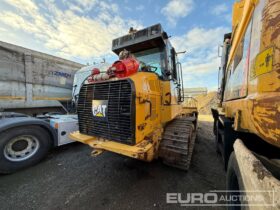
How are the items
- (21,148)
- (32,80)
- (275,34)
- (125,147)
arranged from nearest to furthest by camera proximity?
(275,34)
(125,147)
(21,148)
(32,80)

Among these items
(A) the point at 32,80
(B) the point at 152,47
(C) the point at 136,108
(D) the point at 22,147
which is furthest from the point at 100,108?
(A) the point at 32,80

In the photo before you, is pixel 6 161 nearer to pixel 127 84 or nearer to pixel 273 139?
pixel 127 84

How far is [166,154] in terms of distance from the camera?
102 inches

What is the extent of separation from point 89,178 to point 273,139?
9.30 ft

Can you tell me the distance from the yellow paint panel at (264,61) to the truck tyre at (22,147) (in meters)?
3.97

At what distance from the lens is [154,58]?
321 centimetres

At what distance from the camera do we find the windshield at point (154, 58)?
312 cm

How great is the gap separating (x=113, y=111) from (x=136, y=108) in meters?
0.42

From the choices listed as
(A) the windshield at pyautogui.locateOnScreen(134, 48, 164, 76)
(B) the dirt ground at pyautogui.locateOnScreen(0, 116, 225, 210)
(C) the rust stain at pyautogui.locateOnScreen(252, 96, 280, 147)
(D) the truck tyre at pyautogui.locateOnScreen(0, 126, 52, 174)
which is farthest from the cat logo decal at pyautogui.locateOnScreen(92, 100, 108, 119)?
(C) the rust stain at pyautogui.locateOnScreen(252, 96, 280, 147)

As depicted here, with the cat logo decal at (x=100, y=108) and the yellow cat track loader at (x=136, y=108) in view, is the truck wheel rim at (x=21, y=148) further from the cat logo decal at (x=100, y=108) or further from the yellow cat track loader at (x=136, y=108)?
the cat logo decal at (x=100, y=108)

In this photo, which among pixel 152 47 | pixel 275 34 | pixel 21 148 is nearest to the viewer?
pixel 275 34

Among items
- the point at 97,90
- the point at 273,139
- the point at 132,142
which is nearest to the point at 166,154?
the point at 132,142

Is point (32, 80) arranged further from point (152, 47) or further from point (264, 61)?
point (264, 61)

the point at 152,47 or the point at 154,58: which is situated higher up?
the point at 152,47
